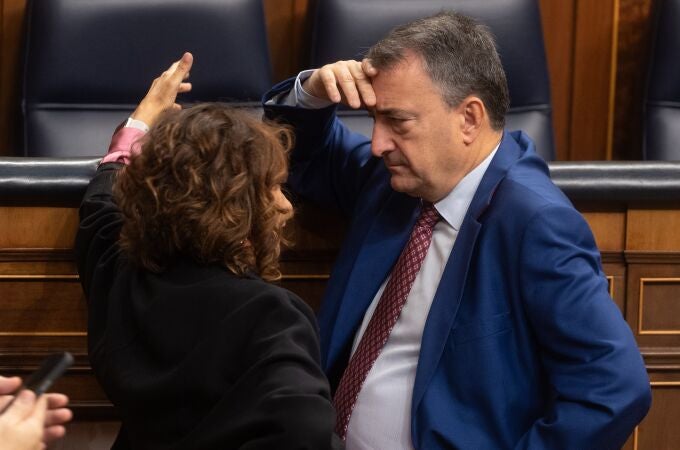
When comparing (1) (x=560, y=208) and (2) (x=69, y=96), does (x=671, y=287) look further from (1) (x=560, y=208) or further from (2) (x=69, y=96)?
(2) (x=69, y=96)

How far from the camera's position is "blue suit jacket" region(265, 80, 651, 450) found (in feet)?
4.25

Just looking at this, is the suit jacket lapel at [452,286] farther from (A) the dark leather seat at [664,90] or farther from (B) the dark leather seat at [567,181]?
(A) the dark leather seat at [664,90]

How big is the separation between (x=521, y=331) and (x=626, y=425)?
16 cm

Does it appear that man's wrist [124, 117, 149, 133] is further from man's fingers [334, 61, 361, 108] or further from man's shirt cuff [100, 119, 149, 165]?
man's fingers [334, 61, 361, 108]

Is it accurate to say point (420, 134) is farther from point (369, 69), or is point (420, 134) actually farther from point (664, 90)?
point (664, 90)

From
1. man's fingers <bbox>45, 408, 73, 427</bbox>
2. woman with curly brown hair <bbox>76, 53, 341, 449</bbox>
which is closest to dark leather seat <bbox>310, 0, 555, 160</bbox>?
woman with curly brown hair <bbox>76, 53, 341, 449</bbox>

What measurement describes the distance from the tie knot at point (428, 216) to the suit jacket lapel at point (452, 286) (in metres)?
0.06

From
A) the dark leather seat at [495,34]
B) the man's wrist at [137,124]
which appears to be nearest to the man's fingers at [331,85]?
the man's wrist at [137,124]

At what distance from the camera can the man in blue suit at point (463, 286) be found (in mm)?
1304

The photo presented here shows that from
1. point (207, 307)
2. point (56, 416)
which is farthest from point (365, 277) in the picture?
point (56, 416)

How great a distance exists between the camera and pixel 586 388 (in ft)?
4.24

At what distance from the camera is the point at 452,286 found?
4.50 ft

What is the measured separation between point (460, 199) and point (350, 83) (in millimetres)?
205

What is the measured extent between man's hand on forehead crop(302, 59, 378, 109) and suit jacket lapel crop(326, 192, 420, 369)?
6.2 inches
